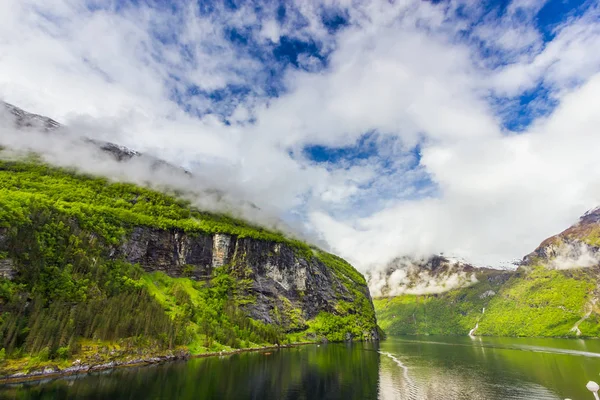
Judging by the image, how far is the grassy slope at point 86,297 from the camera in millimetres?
81750

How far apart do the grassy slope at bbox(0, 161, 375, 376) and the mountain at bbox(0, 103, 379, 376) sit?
354mm

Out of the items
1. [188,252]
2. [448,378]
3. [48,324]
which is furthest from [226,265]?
[448,378]

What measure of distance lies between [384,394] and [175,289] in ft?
399

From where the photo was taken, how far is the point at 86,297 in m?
103

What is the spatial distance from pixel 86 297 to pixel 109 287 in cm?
1359

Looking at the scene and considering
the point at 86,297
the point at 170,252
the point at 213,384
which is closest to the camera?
the point at 213,384

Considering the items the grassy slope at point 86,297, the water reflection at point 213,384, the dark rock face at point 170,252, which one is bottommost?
the water reflection at point 213,384

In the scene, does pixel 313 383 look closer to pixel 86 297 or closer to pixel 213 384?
pixel 213 384

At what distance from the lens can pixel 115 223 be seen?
157500 millimetres

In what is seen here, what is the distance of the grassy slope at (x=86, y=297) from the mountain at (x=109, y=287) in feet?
1.16

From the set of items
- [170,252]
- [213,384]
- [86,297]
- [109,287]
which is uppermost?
[170,252]

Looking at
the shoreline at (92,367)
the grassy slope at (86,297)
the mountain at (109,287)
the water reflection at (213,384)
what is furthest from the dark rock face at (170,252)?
the water reflection at (213,384)

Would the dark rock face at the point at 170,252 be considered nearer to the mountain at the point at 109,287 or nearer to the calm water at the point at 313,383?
the mountain at the point at 109,287

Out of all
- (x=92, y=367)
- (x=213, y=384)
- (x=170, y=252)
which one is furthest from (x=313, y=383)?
(x=170, y=252)
